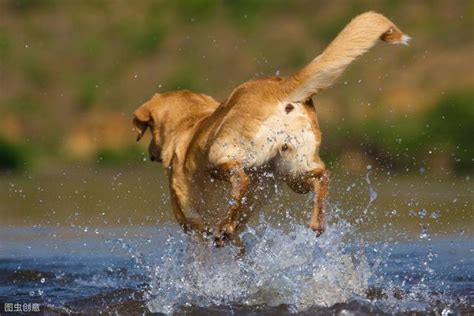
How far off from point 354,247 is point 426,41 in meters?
12.0

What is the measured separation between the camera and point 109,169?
637 inches

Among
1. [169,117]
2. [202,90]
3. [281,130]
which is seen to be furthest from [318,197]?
[202,90]

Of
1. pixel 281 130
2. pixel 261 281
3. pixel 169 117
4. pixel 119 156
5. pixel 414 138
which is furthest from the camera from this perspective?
pixel 119 156

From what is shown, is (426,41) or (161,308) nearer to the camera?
(161,308)

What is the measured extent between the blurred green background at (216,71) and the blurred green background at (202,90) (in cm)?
3

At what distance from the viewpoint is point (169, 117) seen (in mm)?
7742

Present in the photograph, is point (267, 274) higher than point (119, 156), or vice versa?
point (119, 156)

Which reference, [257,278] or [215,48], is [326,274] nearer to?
[257,278]

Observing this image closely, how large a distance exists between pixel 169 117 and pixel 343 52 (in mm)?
1509

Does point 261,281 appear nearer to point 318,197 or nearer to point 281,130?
point 318,197

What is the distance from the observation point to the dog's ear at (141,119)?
7918 mm

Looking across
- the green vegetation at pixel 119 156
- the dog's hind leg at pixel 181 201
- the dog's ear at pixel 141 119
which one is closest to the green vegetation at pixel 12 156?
the green vegetation at pixel 119 156

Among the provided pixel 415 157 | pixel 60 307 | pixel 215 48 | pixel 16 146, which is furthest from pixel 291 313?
pixel 215 48

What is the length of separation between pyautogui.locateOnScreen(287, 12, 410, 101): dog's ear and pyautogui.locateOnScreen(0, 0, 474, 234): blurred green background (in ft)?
11.2
